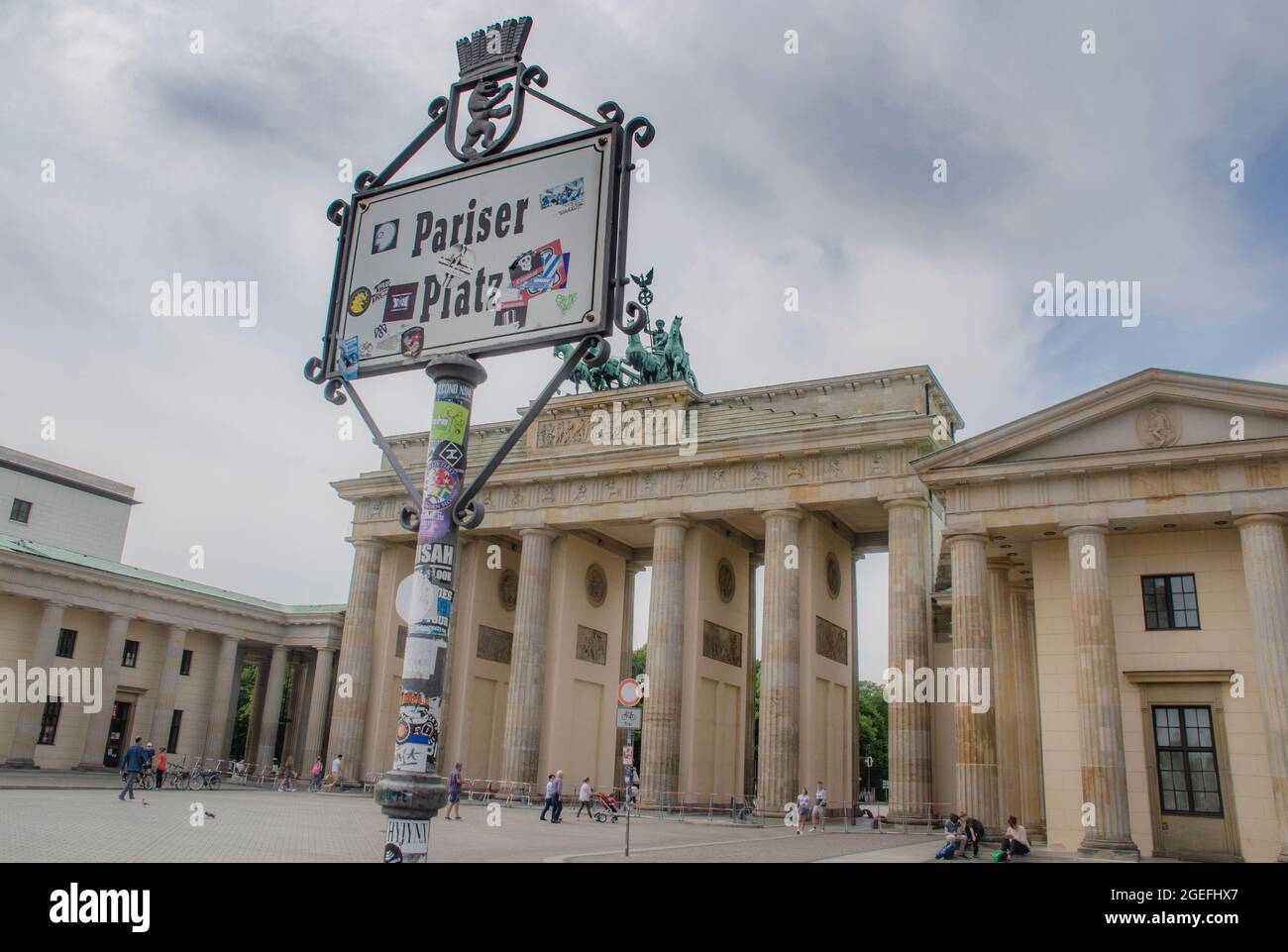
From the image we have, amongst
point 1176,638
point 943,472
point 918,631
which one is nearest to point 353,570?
point 918,631

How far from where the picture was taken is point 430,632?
709 centimetres

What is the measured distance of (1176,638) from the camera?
2725cm

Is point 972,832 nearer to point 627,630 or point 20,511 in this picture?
point 627,630

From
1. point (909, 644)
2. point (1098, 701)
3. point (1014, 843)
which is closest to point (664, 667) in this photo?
point (909, 644)

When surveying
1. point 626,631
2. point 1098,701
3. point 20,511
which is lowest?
point 1098,701

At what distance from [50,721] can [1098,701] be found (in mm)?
47753

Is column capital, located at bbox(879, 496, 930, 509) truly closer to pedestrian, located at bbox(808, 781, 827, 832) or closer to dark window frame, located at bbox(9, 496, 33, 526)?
pedestrian, located at bbox(808, 781, 827, 832)

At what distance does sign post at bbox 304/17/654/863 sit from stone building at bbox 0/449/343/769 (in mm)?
45943

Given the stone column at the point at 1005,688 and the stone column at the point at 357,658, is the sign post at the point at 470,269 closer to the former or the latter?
the stone column at the point at 1005,688

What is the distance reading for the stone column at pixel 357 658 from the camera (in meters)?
48.1

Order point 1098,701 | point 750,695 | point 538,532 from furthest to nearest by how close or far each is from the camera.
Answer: point 750,695
point 538,532
point 1098,701

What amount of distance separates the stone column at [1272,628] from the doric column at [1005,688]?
7.55m
